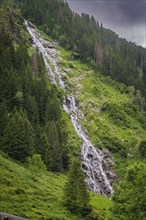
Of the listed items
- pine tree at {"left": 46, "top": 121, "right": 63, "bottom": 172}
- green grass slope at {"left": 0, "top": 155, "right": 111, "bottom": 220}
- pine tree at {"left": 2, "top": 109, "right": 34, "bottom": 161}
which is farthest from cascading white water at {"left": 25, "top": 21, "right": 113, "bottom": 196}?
green grass slope at {"left": 0, "top": 155, "right": 111, "bottom": 220}

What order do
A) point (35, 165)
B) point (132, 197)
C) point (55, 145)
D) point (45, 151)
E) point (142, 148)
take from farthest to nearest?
point (142, 148) < point (55, 145) < point (45, 151) < point (35, 165) < point (132, 197)

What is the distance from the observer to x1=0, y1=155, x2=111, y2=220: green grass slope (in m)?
38.2

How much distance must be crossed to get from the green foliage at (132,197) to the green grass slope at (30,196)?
830cm

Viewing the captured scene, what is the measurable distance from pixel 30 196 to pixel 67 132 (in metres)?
62.1

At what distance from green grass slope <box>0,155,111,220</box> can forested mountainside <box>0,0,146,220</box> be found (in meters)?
0.18

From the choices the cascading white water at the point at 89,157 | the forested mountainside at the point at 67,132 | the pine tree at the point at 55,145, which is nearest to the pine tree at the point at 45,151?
the forested mountainside at the point at 67,132

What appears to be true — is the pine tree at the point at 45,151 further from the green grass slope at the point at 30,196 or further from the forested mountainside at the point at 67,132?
the green grass slope at the point at 30,196

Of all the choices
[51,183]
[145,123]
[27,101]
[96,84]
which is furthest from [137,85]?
[51,183]

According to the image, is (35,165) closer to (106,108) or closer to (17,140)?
(17,140)

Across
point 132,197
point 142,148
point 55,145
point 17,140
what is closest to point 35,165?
point 17,140

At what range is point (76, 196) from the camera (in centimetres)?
4806

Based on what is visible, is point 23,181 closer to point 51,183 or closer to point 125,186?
point 51,183

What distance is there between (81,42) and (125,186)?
169m

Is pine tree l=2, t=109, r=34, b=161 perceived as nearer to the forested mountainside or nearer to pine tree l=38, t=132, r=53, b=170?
the forested mountainside
